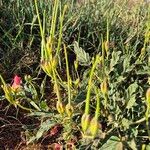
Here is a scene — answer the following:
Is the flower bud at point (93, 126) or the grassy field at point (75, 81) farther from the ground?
the flower bud at point (93, 126)

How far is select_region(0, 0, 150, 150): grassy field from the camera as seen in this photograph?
3.76 ft

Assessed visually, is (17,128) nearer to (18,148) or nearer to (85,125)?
(18,148)

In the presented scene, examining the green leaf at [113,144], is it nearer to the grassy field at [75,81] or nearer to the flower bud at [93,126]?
the grassy field at [75,81]

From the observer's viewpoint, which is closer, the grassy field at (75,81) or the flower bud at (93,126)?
the flower bud at (93,126)

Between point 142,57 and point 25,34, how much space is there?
47cm

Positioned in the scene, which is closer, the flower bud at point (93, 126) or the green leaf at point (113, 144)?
the flower bud at point (93, 126)

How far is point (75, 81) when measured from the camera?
1.34 meters

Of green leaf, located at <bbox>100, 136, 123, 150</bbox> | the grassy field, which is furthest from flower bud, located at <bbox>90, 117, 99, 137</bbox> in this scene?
green leaf, located at <bbox>100, 136, 123, 150</bbox>

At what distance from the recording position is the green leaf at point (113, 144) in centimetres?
113

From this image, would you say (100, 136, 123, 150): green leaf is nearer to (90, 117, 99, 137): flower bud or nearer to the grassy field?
the grassy field

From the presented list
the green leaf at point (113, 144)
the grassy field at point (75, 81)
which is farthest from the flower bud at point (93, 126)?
the green leaf at point (113, 144)

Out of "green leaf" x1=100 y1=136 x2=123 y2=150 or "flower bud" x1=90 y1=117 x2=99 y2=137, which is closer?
"flower bud" x1=90 y1=117 x2=99 y2=137

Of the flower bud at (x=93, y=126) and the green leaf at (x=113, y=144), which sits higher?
the flower bud at (x=93, y=126)

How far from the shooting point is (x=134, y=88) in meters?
1.27
